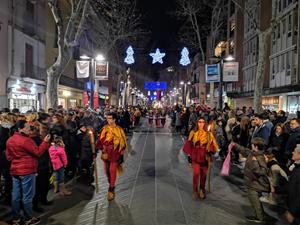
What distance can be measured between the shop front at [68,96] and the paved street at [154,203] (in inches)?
1136

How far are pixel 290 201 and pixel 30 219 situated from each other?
4161 millimetres

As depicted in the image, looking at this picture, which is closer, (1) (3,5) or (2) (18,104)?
(1) (3,5)

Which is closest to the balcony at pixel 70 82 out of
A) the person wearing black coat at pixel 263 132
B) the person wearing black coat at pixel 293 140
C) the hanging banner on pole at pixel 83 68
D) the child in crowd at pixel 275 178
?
the hanging banner on pole at pixel 83 68

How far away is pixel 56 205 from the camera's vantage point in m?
7.72

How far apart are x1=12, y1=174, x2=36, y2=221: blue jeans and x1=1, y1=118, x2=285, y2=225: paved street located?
0.49m

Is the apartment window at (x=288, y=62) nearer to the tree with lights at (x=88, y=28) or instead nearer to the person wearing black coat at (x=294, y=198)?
the tree with lights at (x=88, y=28)

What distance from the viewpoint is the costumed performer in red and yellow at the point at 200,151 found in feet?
26.7

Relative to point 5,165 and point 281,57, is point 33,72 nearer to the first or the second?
point 281,57

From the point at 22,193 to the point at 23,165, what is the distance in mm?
492

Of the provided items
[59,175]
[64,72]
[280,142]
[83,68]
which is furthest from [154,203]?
[64,72]

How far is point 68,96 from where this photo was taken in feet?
140

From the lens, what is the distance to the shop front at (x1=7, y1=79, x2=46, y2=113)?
26.0 m

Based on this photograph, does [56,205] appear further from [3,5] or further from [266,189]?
[3,5]

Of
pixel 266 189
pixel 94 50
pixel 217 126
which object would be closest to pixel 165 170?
pixel 217 126
